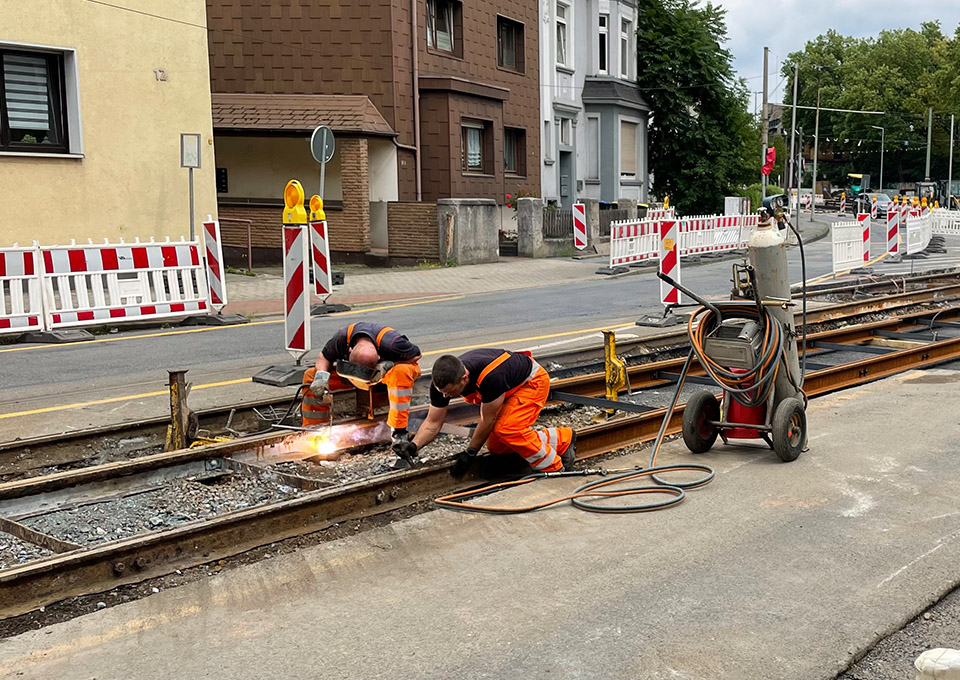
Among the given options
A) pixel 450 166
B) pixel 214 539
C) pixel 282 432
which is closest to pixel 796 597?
pixel 214 539

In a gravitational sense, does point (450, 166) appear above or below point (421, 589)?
above

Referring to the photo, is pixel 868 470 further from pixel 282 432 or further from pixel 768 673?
pixel 282 432

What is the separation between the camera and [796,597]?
461cm

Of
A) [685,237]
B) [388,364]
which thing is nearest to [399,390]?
[388,364]

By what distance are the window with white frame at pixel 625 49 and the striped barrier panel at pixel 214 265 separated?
26.3 metres

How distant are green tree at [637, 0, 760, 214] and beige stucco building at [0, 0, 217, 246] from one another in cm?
2402

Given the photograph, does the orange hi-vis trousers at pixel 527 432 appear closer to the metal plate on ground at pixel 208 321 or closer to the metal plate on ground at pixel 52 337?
the metal plate on ground at pixel 52 337

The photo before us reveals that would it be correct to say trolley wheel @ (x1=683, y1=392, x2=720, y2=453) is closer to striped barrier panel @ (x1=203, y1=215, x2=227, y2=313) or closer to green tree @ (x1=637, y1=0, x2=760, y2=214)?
striped barrier panel @ (x1=203, y1=215, x2=227, y2=313)

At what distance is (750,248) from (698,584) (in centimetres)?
298

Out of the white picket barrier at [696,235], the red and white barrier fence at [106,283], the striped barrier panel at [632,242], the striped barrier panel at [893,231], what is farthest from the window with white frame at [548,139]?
the red and white barrier fence at [106,283]

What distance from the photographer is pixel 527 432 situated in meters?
6.48

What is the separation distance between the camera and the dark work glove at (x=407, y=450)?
6.44 m

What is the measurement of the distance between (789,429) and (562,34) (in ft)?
99.5

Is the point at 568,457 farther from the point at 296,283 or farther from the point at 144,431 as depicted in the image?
the point at 296,283
